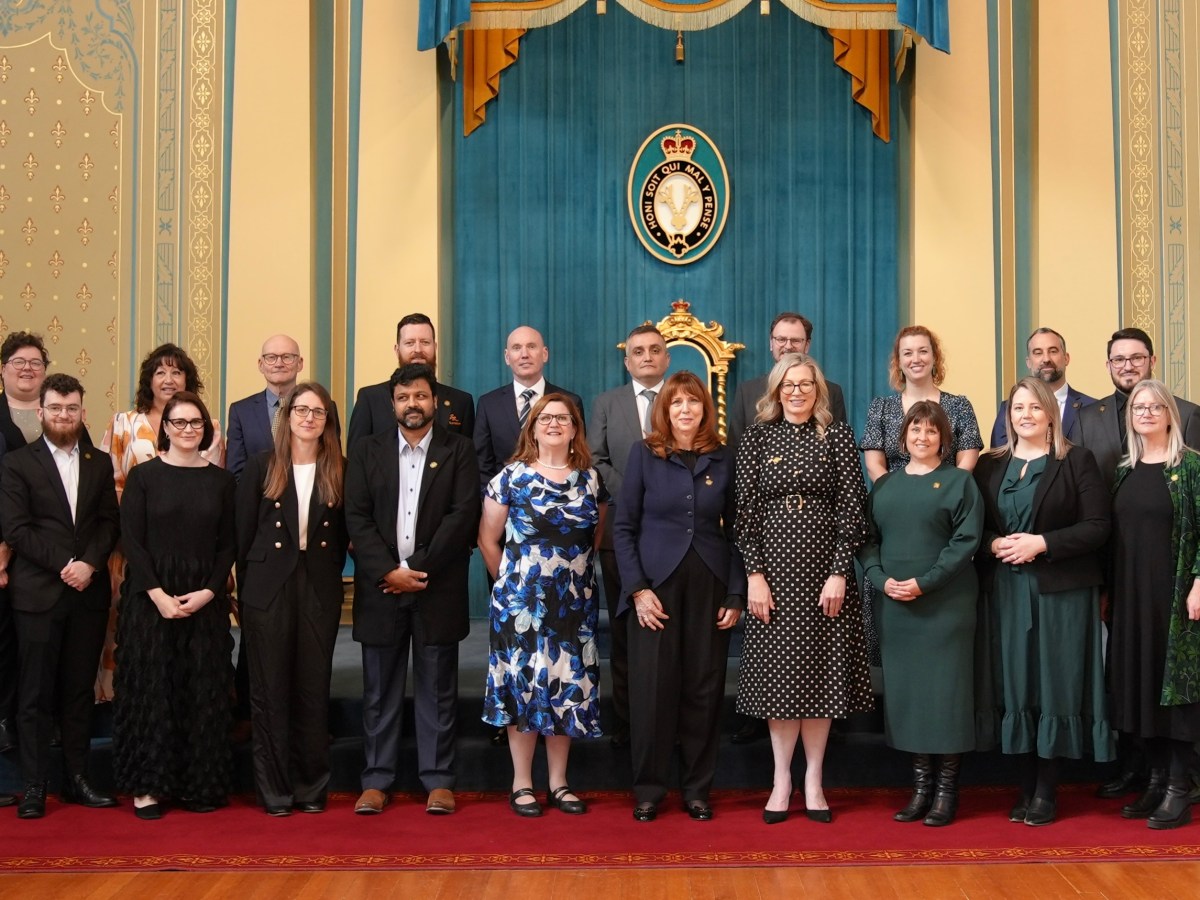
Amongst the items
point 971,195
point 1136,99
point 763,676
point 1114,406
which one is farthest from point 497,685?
point 1136,99

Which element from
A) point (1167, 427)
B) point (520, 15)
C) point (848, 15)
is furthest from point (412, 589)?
point (848, 15)

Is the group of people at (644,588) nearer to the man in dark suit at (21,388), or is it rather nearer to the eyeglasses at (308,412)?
the eyeglasses at (308,412)

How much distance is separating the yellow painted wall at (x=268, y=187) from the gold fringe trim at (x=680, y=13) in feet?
5.61

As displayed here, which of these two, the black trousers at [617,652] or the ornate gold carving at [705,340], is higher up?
the ornate gold carving at [705,340]

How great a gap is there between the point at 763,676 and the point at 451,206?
3920 millimetres

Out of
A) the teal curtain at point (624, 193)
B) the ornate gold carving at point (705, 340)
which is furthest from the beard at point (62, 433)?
the ornate gold carving at point (705, 340)

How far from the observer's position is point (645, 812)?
430cm

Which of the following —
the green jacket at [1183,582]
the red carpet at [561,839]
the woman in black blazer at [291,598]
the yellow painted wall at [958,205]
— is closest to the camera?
the red carpet at [561,839]

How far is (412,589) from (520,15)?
3403 mm

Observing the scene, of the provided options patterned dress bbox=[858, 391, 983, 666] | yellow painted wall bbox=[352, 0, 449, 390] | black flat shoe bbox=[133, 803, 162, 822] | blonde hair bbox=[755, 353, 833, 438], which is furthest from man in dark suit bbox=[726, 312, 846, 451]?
yellow painted wall bbox=[352, 0, 449, 390]

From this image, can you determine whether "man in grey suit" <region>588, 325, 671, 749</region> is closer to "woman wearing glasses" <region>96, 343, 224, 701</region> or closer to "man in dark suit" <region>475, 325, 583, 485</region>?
"man in dark suit" <region>475, 325, 583, 485</region>

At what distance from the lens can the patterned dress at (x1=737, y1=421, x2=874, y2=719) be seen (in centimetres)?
424

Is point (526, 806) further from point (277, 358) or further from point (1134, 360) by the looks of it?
point (1134, 360)

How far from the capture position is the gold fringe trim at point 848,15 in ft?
21.4
